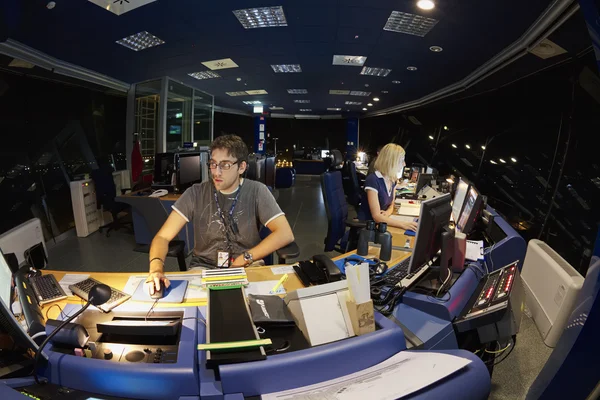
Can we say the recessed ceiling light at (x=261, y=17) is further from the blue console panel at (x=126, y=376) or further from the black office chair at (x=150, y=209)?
the blue console panel at (x=126, y=376)

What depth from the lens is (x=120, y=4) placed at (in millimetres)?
3477

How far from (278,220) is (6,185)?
196 inches

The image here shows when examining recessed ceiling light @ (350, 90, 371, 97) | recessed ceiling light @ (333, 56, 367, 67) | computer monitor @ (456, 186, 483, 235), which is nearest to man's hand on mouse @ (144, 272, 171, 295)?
Result: computer monitor @ (456, 186, 483, 235)

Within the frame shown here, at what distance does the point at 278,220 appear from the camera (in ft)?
7.36

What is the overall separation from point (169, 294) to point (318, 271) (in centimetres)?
75

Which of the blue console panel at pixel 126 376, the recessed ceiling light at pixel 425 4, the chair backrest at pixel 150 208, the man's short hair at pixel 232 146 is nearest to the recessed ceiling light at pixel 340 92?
the recessed ceiling light at pixel 425 4

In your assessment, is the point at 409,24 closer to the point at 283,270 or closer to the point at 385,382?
the point at 283,270

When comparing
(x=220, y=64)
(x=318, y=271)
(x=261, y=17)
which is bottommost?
(x=318, y=271)

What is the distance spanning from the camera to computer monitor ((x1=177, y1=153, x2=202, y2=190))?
4594mm

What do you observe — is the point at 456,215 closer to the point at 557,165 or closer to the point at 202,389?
the point at 557,165

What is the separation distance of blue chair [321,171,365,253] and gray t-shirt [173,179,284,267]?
1.03m

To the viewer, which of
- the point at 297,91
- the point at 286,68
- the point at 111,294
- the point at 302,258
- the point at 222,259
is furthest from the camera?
the point at 297,91

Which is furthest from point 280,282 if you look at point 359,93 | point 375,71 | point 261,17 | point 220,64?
point 359,93

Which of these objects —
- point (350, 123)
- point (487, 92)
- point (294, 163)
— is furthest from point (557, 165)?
point (350, 123)
